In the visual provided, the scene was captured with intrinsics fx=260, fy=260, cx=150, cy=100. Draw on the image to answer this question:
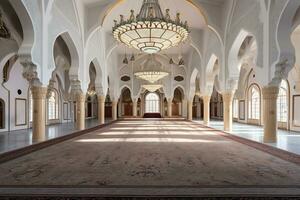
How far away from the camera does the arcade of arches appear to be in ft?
26.1

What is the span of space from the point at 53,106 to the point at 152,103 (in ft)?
47.0

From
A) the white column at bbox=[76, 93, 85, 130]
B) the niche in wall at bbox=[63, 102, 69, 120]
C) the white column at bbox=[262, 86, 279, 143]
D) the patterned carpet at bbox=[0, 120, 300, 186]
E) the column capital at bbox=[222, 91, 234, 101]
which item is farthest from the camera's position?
the niche in wall at bbox=[63, 102, 69, 120]

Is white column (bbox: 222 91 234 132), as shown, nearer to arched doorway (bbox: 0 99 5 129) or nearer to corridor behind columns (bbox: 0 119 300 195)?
corridor behind columns (bbox: 0 119 300 195)

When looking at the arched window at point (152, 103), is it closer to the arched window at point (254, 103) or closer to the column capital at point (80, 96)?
the arched window at point (254, 103)

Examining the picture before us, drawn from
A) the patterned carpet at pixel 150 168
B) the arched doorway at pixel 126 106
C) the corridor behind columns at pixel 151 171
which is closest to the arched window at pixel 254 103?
the patterned carpet at pixel 150 168

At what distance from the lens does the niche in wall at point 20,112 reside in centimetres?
1424

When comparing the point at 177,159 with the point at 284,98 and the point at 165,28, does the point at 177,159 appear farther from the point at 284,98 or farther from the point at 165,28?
the point at 284,98

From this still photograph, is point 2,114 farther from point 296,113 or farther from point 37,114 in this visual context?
point 296,113

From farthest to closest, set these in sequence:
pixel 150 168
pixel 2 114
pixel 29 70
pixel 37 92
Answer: pixel 2 114 < pixel 37 92 < pixel 29 70 < pixel 150 168

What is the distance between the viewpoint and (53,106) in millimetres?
19688

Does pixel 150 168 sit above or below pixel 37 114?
below

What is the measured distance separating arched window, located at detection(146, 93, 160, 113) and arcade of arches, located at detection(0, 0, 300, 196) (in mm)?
8387

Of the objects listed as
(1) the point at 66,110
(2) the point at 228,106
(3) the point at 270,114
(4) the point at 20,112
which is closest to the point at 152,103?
(1) the point at 66,110

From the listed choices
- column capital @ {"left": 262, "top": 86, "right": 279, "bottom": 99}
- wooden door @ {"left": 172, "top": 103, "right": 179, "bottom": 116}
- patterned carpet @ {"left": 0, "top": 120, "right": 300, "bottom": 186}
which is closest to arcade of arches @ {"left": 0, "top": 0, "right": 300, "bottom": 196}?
column capital @ {"left": 262, "top": 86, "right": 279, "bottom": 99}
